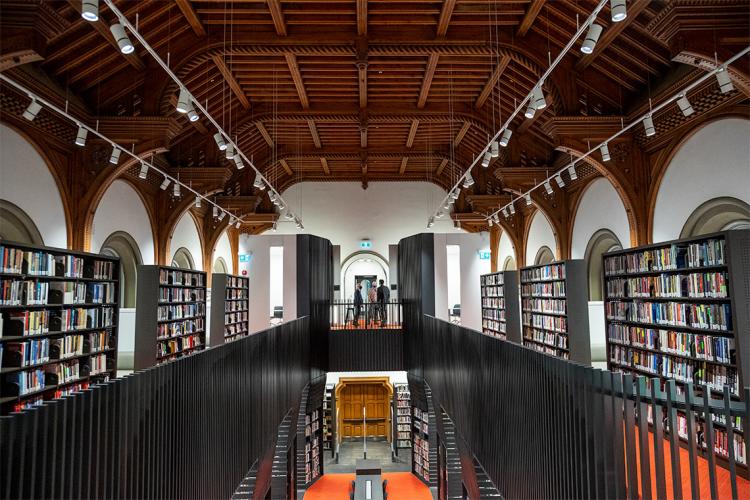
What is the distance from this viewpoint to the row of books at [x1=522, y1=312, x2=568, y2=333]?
9203mm

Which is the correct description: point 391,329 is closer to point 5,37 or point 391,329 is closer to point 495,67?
point 495,67

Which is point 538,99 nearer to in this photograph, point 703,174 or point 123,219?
point 703,174

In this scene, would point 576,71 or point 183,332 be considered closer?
point 576,71

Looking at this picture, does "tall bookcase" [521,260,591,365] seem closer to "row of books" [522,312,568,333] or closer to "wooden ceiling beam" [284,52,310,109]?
"row of books" [522,312,568,333]

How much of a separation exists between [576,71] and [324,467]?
11.5 metres

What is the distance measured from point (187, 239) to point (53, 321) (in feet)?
25.1

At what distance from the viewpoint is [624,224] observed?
9477mm

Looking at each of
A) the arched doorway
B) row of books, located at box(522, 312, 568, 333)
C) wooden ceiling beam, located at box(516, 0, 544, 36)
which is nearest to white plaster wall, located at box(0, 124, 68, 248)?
the arched doorway

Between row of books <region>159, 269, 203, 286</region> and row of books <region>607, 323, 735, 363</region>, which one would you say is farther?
row of books <region>159, 269, 203, 286</region>

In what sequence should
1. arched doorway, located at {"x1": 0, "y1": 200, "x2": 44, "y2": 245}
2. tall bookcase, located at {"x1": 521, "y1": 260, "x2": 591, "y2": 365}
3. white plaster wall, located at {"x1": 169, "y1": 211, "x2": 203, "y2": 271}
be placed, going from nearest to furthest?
arched doorway, located at {"x1": 0, "y1": 200, "x2": 44, "y2": 245} < tall bookcase, located at {"x1": 521, "y1": 260, "x2": 591, "y2": 365} < white plaster wall, located at {"x1": 169, "y1": 211, "x2": 203, "y2": 271}

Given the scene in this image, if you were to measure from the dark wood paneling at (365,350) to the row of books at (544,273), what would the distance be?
10.8 ft

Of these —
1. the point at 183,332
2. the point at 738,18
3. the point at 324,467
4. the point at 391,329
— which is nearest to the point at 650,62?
the point at 738,18

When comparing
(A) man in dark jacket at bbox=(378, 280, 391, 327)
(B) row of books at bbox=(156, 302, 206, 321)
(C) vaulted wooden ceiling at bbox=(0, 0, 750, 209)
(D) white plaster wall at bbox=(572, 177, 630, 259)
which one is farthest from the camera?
(A) man in dark jacket at bbox=(378, 280, 391, 327)

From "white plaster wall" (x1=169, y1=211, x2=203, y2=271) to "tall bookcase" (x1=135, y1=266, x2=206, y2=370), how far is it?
6.16 ft
